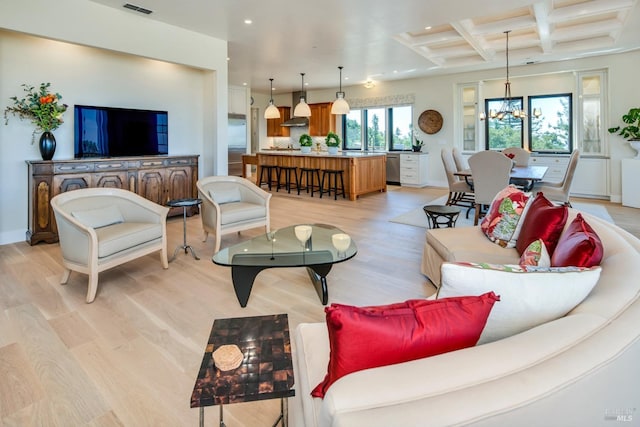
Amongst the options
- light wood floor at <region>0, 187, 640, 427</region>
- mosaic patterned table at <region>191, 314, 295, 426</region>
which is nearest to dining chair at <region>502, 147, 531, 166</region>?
light wood floor at <region>0, 187, 640, 427</region>

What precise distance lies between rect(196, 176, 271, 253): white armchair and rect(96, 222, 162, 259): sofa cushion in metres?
0.68

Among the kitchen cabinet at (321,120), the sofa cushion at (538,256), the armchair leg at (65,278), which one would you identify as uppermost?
the kitchen cabinet at (321,120)

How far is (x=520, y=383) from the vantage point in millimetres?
764

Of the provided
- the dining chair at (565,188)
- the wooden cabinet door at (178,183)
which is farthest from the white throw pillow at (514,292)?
the wooden cabinet door at (178,183)

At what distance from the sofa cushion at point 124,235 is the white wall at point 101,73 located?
2313mm

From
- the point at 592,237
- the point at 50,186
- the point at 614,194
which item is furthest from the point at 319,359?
the point at 614,194

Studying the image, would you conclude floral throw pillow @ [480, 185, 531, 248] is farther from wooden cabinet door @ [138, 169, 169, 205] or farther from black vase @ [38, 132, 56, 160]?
black vase @ [38, 132, 56, 160]

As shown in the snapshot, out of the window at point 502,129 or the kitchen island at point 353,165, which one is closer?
the kitchen island at point 353,165

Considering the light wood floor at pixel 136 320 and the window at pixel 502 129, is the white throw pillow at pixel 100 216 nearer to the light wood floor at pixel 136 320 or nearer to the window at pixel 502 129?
the light wood floor at pixel 136 320

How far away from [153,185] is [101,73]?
1.75 meters

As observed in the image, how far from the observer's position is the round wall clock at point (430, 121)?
378 inches

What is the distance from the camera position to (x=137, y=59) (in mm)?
5711

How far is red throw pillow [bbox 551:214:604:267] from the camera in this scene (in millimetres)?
1485

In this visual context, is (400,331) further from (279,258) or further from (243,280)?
(243,280)
